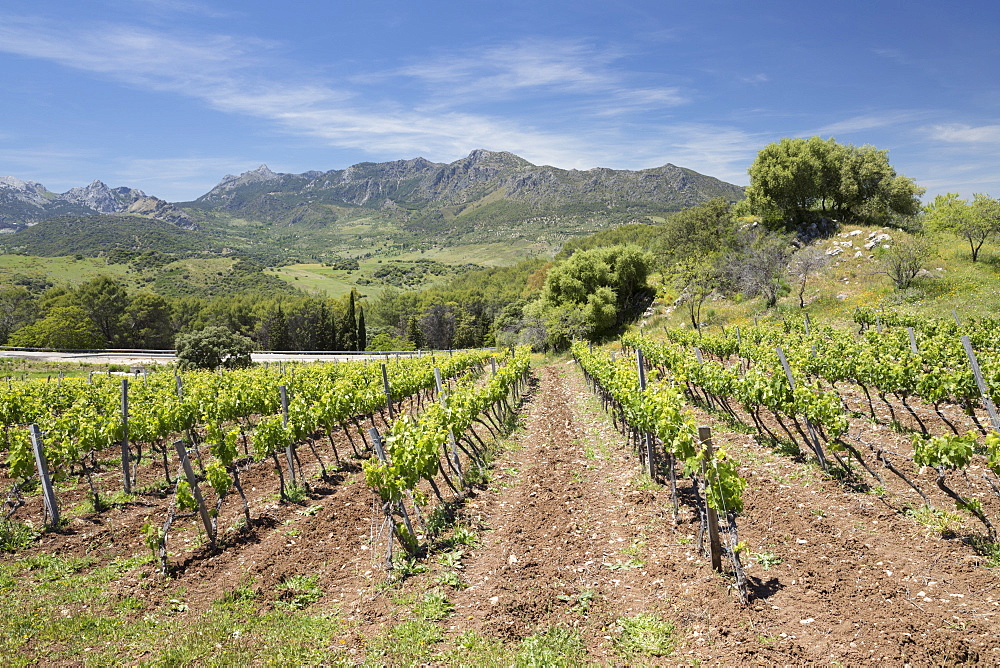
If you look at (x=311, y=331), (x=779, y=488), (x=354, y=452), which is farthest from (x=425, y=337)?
(x=779, y=488)

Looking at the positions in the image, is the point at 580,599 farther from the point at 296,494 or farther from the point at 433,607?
the point at 296,494

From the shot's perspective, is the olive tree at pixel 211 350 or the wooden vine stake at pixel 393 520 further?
the olive tree at pixel 211 350

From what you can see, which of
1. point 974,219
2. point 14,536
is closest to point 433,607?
point 14,536

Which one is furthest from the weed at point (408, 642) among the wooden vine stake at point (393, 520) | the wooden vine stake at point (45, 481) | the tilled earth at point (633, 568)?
the wooden vine stake at point (45, 481)

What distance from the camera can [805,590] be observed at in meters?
5.33

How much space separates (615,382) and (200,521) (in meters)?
9.41

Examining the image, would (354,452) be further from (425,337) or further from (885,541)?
(425,337)

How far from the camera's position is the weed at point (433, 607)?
18.2 ft

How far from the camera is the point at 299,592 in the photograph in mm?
6254

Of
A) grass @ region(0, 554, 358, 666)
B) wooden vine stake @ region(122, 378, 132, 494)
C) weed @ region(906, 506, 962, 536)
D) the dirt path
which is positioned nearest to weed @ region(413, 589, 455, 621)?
the dirt path

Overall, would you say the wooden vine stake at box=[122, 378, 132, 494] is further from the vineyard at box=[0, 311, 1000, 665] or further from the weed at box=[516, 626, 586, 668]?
the weed at box=[516, 626, 586, 668]

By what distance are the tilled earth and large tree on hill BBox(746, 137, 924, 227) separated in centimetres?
3632

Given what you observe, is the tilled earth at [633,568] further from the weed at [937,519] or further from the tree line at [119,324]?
the tree line at [119,324]

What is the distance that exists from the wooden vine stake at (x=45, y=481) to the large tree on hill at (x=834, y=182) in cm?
4415
